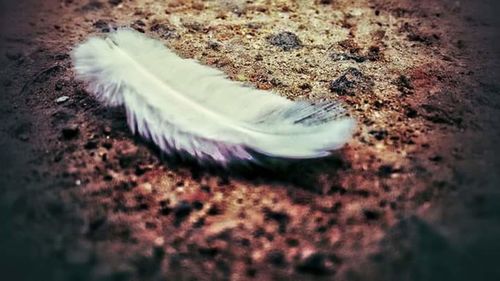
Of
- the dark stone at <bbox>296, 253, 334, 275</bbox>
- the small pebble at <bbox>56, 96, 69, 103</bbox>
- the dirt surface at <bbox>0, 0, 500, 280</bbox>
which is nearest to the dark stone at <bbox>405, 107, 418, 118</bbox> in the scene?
the dirt surface at <bbox>0, 0, 500, 280</bbox>

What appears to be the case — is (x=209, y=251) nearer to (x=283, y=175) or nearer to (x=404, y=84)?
(x=283, y=175)

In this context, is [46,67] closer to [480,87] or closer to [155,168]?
[155,168]

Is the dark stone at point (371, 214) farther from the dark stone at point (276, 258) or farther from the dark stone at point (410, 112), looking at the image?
the dark stone at point (410, 112)

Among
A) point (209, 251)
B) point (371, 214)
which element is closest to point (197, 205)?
point (209, 251)

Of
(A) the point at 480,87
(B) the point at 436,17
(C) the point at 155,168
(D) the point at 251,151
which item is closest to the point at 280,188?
(D) the point at 251,151

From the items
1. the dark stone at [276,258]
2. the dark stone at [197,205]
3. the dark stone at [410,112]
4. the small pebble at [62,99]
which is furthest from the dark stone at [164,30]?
the dark stone at [276,258]

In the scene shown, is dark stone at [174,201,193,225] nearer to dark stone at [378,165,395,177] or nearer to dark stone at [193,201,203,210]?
dark stone at [193,201,203,210]
